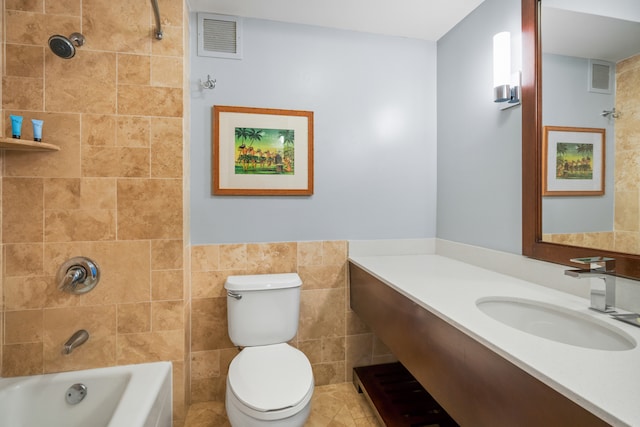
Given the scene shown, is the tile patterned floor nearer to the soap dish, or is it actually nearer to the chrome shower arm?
the soap dish

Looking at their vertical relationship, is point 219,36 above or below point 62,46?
above

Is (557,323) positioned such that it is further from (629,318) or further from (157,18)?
(157,18)

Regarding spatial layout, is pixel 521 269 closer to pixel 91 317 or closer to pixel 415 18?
pixel 415 18

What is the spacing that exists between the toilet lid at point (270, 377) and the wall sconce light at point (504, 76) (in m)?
1.63

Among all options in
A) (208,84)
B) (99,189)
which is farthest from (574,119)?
(99,189)

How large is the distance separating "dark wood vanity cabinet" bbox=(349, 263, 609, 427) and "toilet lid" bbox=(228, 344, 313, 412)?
46 centimetres

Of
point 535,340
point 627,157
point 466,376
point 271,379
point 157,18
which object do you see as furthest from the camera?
point 157,18

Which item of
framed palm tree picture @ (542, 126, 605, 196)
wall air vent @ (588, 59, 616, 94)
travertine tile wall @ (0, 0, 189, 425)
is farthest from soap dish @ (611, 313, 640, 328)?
travertine tile wall @ (0, 0, 189, 425)

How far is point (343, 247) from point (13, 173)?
176 centimetres

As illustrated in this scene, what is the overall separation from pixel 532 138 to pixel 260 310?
1622mm

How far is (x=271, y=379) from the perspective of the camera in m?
1.42

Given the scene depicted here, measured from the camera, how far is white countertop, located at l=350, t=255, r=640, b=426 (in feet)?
2.05

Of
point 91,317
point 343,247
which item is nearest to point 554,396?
point 343,247

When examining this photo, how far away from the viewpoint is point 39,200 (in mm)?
1518
